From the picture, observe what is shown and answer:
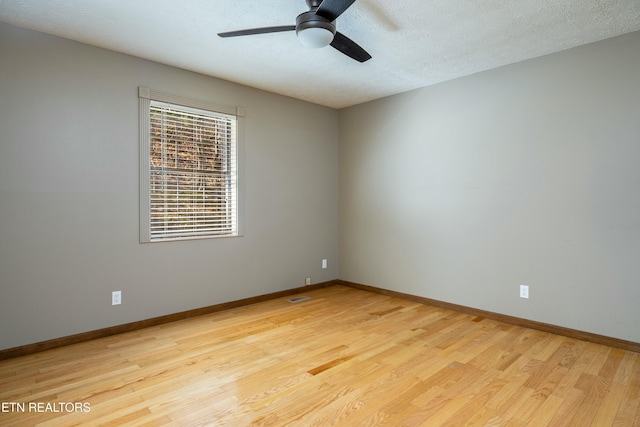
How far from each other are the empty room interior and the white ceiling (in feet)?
0.08

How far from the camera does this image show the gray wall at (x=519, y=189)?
9.73 ft

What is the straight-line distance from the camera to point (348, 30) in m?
2.85

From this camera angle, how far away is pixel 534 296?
3.40m

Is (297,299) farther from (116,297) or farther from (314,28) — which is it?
(314,28)

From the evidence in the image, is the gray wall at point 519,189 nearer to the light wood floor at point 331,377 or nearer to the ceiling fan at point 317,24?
the light wood floor at point 331,377

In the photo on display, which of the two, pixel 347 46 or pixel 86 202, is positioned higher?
pixel 347 46

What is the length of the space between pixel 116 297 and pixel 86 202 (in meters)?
0.91

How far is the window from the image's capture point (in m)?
3.44

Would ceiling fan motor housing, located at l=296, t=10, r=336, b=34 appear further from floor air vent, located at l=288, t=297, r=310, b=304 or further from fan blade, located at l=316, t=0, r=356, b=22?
floor air vent, located at l=288, t=297, r=310, b=304

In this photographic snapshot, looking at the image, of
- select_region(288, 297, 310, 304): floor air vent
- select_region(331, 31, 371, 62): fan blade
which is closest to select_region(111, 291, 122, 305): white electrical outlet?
select_region(288, 297, 310, 304): floor air vent

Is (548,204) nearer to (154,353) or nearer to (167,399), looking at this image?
(167,399)

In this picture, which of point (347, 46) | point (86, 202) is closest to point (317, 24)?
point (347, 46)

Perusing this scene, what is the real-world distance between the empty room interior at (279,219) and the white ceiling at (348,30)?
0.08 feet

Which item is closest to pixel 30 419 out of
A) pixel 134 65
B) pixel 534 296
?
pixel 134 65
